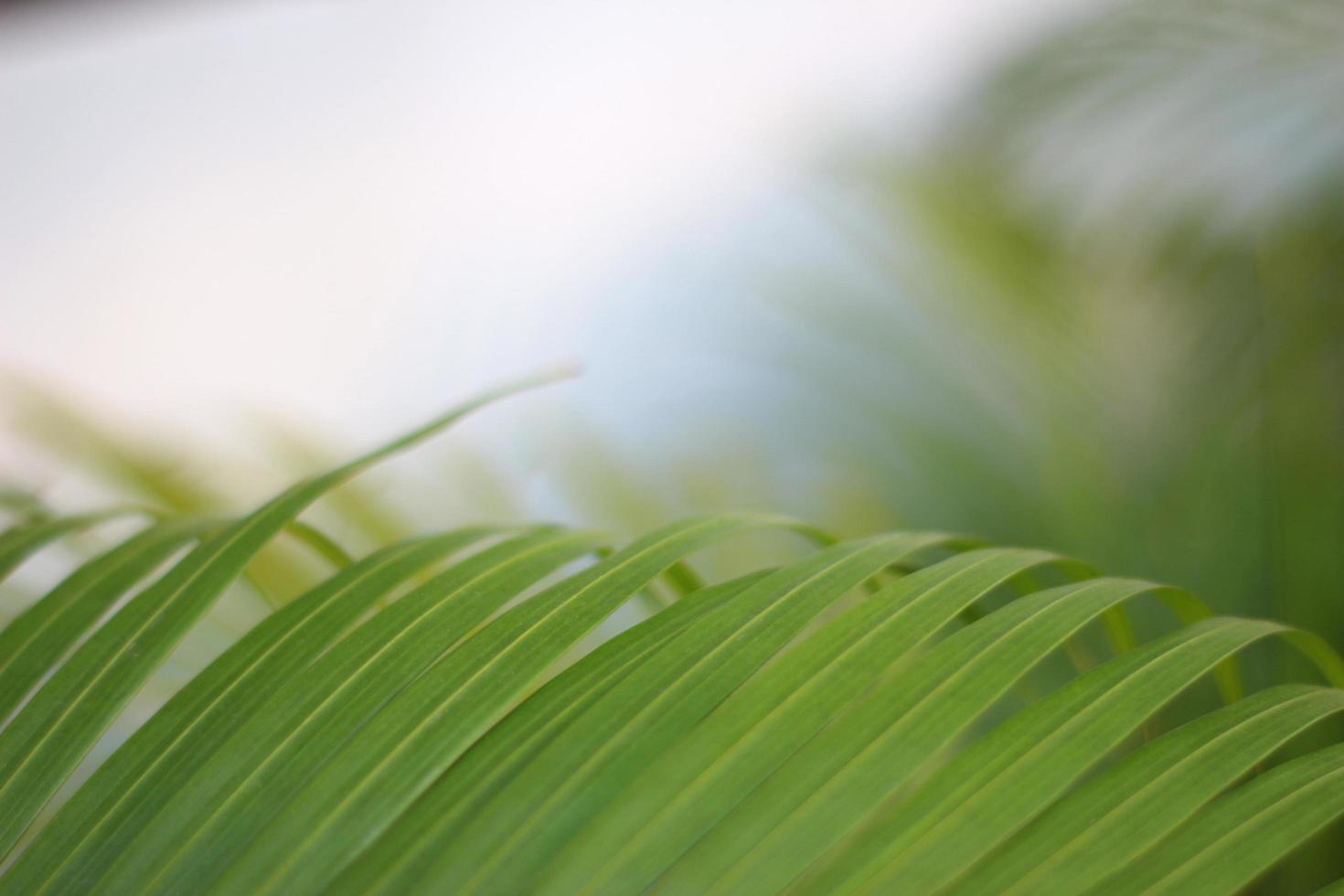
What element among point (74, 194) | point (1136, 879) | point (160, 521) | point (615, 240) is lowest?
point (1136, 879)

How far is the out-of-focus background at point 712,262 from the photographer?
1.90 feet

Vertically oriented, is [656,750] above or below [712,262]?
below

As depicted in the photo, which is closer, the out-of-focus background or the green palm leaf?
the green palm leaf

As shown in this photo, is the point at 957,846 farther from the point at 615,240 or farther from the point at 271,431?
the point at 615,240

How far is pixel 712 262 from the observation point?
2.91 feet

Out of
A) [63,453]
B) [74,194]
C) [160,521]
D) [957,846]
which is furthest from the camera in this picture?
[74,194]

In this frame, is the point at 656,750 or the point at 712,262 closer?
the point at 656,750

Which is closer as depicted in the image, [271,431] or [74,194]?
[271,431]

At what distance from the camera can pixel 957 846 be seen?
166 mm

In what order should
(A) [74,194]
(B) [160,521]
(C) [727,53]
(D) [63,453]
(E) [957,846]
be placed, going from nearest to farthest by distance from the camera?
(E) [957,846] → (B) [160,521] → (D) [63,453] → (C) [727,53] → (A) [74,194]

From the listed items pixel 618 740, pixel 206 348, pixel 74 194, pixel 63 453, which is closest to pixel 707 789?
pixel 618 740

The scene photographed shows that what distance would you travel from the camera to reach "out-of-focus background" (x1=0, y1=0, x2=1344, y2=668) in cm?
58

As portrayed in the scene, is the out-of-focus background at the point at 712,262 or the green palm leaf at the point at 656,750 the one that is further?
the out-of-focus background at the point at 712,262

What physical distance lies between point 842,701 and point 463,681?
68 mm
